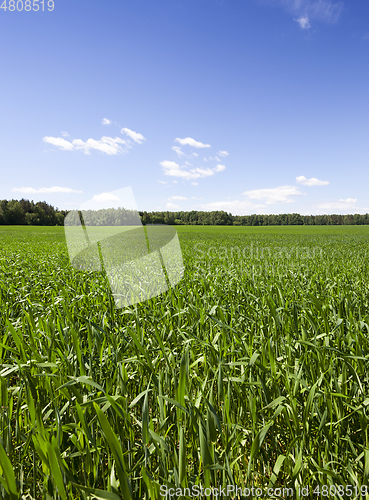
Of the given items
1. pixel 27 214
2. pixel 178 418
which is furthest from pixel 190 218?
pixel 178 418

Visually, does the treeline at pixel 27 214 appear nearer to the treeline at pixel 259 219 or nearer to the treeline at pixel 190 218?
the treeline at pixel 190 218

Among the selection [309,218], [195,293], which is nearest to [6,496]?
[195,293]

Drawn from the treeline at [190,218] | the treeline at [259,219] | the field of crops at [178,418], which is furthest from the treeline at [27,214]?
the field of crops at [178,418]

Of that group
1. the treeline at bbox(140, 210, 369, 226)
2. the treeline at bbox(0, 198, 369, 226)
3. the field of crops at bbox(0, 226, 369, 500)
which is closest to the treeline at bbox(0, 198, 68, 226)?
the treeline at bbox(0, 198, 369, 226)

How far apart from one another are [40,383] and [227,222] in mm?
105796

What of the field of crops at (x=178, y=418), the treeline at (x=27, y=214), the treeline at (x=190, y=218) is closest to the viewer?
the field of crops at (x=178, y=418)

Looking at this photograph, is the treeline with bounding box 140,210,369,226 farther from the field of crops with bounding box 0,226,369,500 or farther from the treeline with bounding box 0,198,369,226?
the field of crops with bounding box 0,226,369,500

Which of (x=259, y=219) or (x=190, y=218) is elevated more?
(x=190, y=218)

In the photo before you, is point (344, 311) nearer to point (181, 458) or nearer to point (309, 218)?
point (181, 458)

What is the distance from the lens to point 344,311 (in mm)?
3428

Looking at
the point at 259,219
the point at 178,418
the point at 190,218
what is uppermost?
the point at 190,218

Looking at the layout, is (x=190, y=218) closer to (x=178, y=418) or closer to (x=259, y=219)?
(x=259, y=219)

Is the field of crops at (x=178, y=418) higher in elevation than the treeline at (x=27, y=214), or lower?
lower

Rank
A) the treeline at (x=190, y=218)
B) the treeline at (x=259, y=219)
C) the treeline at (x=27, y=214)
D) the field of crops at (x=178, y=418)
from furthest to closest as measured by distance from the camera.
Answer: the treeline at (x=259, y=219), the treeline at (x=190, y=218), the treeline at (x=27, y=214), the field of crops at (x=178, y=418)
